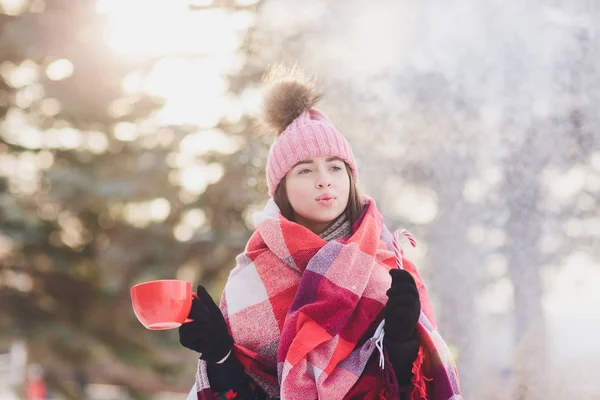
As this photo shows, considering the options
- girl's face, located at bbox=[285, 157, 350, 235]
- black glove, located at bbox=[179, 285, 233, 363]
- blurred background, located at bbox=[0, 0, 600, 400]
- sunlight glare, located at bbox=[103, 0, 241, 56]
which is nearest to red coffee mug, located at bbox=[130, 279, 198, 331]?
black glove, located at bbox=[179, 285, 233, 363]

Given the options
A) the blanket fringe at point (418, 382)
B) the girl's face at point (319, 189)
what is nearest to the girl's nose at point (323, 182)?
the girl's face at point (319, 189)

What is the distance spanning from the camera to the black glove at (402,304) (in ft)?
3.92

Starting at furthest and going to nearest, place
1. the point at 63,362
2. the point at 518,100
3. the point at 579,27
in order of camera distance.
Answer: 1. the point at 63,362
2. the point at 518,100
3. the point at 579,27

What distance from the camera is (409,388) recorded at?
1.26 metres

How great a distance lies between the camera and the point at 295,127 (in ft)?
5.06

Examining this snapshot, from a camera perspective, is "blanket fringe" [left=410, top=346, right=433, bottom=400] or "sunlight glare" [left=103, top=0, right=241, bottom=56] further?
"sunlight glare" [left=103, top=0, right=241, bottom=56]

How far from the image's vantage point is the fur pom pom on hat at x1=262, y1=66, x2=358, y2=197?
1.50 metres

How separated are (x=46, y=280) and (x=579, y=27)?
187 inches

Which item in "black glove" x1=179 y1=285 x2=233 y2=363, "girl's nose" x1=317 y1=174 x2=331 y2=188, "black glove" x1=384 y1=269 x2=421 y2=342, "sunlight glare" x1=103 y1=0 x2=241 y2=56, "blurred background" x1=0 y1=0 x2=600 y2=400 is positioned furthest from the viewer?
"sunlight glare" x1=103 y1=0 x2=241 y2=56

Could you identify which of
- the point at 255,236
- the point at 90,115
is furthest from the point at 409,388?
the point at 90,115

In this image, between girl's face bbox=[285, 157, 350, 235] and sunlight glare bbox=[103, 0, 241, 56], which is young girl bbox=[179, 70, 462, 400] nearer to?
girl's face bbox=[285, 157, 350, 235]

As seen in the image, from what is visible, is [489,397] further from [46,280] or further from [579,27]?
[46,280]

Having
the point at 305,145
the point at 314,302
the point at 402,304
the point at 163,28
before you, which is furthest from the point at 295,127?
the point at 163,28

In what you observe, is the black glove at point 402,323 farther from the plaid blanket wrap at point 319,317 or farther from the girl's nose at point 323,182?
the girl's nose at point 323,182
